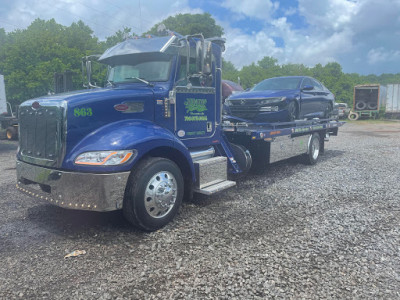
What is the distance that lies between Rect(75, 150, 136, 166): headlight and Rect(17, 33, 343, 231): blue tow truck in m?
0.01

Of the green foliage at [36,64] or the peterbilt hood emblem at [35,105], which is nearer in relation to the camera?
the peterbilt hood emblem at [35,105]

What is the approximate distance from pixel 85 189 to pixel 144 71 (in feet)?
6.95

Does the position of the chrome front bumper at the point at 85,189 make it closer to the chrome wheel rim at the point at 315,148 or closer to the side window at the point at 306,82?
the chrome wheel rim at the point at 315,148

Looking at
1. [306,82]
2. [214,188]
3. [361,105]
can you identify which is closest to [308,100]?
[306,82]

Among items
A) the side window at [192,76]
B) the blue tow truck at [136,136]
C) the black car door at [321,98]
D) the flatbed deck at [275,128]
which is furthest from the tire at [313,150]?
the side window at [192,76]

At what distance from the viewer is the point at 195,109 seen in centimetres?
524

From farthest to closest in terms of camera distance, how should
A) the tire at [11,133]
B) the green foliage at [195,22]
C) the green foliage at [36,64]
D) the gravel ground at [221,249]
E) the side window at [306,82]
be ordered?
the green foliage at [195,22] → the green foliage at [36,64] → the tire at [11,133] → the side window at [306,82] → the gravel ground at [221,249]

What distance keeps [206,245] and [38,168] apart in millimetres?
2286

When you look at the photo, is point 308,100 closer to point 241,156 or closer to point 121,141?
point 241,156

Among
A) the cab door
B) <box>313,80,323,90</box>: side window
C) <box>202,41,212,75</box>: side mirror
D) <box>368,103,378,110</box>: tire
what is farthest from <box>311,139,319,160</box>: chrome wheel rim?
<box>368,103,378,110</box>: tire

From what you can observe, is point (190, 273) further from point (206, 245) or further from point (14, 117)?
point (14, 117)

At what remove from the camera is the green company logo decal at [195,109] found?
16.8ft

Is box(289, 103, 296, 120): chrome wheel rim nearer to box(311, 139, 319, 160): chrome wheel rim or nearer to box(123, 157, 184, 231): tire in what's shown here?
box(311, 139, 319, 160): chrome wheel rim

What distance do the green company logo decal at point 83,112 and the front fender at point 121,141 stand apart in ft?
0.72
